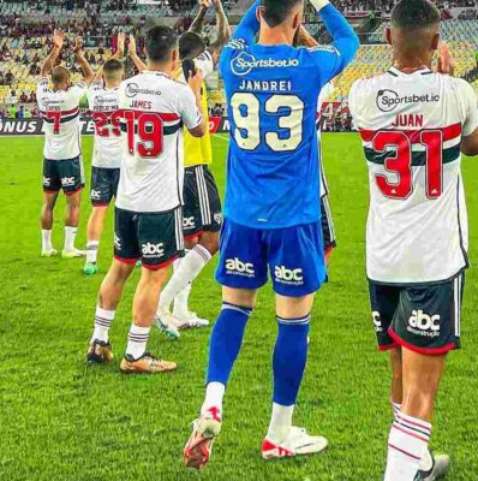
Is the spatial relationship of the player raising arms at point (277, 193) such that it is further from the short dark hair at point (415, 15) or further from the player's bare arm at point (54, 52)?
the player's bare arm at point (54, 52)

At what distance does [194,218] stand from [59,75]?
15.7ft

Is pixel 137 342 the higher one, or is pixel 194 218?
pixel 194 218

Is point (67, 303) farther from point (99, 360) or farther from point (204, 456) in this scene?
point (204, 456)

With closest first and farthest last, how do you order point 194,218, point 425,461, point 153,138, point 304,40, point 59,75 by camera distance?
point 425,461 < point 304,40 < point 153,138 < point 194,218 < point 59,75

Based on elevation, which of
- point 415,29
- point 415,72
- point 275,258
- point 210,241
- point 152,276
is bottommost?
point 152,276

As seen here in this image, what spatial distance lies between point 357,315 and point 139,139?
9.63 ft

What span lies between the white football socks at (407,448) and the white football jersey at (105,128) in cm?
746

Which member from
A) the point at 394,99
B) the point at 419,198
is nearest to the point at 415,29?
the point at 394,99

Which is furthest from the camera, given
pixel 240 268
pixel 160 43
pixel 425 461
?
pixel 160 43

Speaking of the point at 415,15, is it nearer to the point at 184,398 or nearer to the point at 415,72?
the point at 415,72

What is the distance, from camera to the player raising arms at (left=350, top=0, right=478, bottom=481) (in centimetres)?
364

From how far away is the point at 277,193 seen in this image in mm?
4453

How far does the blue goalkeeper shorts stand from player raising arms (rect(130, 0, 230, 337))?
246 cm

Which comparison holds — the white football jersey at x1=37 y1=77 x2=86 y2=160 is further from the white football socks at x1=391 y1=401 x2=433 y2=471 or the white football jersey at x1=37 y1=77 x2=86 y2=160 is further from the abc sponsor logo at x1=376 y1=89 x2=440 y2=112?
the abc sponsor logo at x1=376 y1=89 x2=440 y2=112
